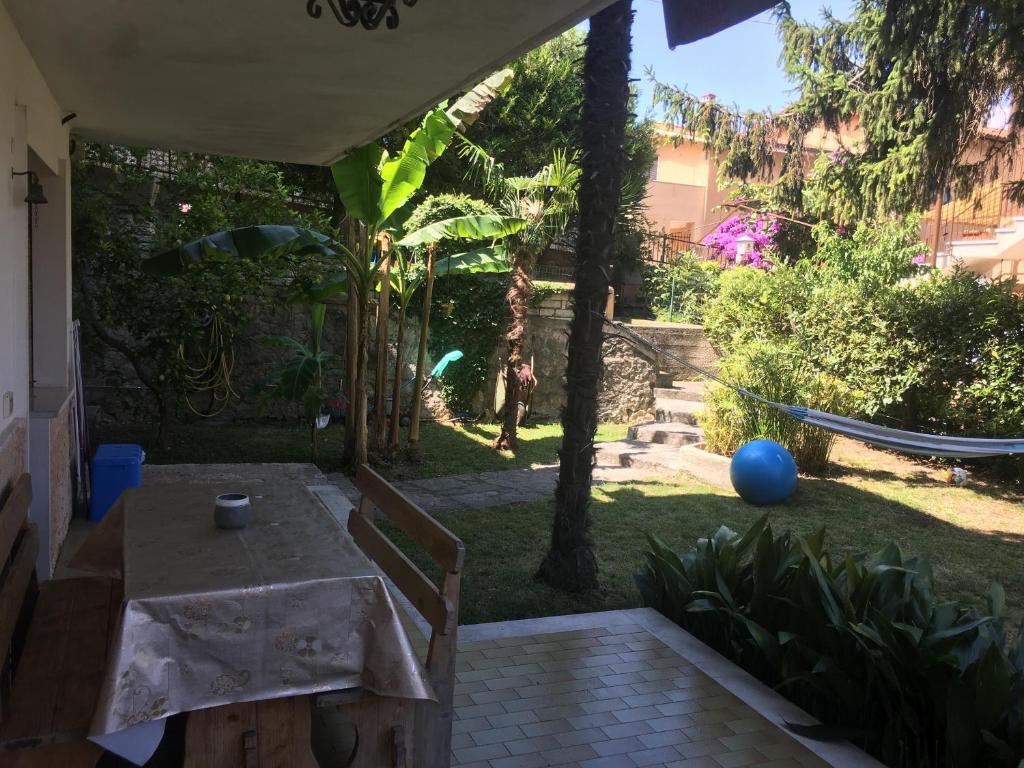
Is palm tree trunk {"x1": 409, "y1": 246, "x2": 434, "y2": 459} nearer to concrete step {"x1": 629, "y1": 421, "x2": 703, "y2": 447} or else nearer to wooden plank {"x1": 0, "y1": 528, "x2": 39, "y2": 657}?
concrete step {"x1": 629, "y1": 421, "x2": 703, "y2": 447}

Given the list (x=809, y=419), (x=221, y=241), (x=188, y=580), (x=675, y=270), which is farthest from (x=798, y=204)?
(x=188, y=580)

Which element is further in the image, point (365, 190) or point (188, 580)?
point (365, 190)

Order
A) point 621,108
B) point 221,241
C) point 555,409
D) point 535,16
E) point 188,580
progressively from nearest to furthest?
point 188,580 < point 535,16 < point 621,108 < point 221,241 < point 555,409

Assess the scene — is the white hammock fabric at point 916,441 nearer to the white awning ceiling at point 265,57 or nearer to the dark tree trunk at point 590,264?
the dark tree trunk at point 590,264

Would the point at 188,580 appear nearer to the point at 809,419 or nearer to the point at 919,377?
the point at 809,419

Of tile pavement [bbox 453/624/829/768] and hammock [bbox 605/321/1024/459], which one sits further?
hammock [bbox 605/321/1024/459]

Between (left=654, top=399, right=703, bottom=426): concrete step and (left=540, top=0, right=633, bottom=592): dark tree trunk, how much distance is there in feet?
23.0

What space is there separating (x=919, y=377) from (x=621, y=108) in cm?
712

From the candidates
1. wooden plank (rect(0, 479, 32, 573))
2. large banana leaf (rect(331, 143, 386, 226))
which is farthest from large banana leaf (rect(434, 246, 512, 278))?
wooden plank (rect(0, 479, 32, 573))

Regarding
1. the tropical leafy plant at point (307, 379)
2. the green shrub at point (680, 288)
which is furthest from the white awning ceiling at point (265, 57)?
the green shrub at point (680, 288)

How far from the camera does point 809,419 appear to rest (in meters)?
7.82

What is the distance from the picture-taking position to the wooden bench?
8.09 ft

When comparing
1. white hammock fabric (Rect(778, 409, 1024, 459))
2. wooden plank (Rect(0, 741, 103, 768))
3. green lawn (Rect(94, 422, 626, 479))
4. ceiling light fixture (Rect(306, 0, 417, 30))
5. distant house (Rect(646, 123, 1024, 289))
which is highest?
distant house (Rect(646, 123, 1024, 289))

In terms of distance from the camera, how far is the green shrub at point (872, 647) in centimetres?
324
